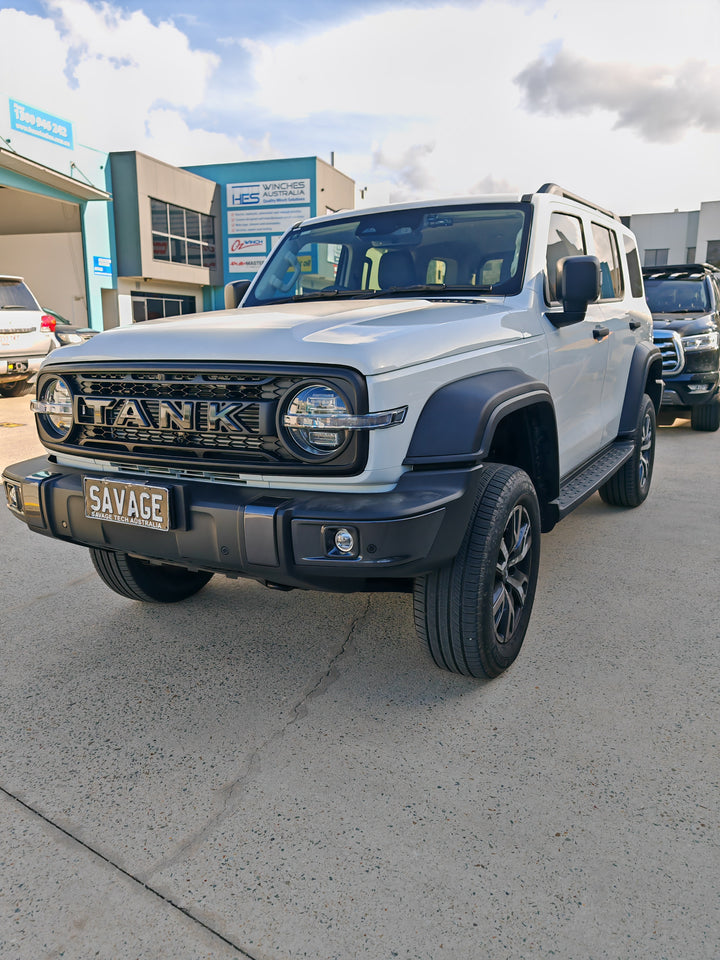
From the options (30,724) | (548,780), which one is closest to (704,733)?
(548,780)

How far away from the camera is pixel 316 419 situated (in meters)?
2.24

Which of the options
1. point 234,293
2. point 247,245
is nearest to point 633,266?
point 234,293

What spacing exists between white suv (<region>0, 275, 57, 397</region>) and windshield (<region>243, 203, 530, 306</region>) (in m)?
8.02

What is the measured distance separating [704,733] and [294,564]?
59.7 inches

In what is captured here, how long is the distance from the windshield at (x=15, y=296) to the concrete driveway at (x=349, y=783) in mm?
8822

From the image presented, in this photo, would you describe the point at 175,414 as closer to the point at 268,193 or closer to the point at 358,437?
the point at 358,437

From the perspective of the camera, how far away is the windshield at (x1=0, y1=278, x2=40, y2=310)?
11.0m

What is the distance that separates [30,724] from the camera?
2570mm

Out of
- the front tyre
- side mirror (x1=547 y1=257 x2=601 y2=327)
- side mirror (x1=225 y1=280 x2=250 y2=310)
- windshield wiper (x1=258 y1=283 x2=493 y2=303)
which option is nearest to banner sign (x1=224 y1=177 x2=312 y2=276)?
side mirror (x1=225 y1=280 x2=250 y2=310)

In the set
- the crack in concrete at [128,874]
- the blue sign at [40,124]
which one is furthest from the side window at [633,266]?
the blue sign at [40,124]

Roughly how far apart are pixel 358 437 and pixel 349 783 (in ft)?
3.48

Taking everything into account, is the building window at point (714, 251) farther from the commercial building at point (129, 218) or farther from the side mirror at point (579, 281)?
the side mirror at point (579, 281)

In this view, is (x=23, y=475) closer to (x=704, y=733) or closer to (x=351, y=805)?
(x=351, y=805)

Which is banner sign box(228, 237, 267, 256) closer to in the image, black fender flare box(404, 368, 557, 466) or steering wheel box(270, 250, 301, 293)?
steering wheel box(270, 250, 301, 293)
